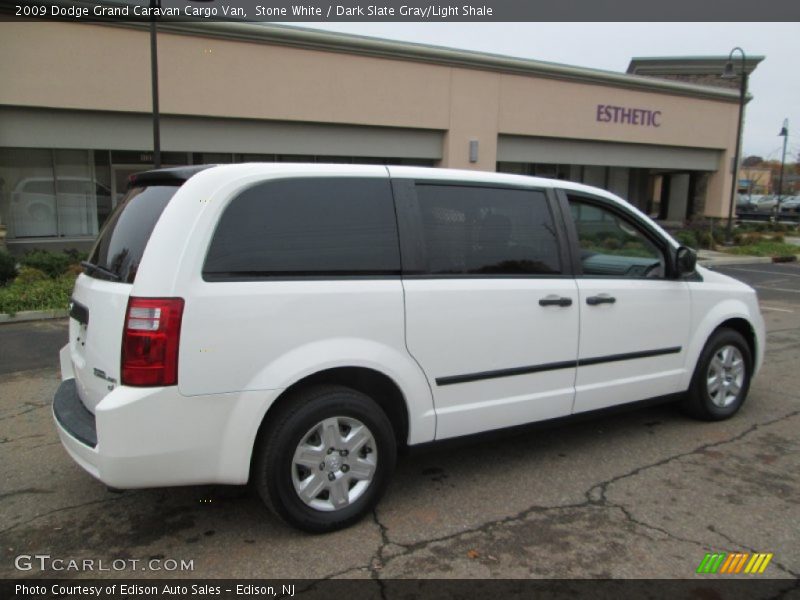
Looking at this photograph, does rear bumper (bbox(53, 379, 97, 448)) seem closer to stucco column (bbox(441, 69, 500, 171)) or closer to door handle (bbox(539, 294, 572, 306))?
door handle (bbox(539, 294, 572, 306))

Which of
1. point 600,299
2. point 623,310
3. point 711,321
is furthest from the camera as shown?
point 711,321

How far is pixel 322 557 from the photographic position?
2.97m

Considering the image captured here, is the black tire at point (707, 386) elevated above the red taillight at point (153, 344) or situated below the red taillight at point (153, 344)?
below

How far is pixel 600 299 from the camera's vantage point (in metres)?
3.94

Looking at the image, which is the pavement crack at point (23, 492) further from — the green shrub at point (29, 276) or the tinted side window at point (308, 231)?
the green shrub at point (29, 276)

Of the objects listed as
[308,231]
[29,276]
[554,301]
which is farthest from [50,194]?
[554,301]

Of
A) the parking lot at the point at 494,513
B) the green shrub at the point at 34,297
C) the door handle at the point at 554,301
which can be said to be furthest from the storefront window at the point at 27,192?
the door handle at the point at 554,301

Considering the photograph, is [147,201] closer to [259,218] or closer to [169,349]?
[259,218]

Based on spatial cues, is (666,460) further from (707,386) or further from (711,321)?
(711,321)

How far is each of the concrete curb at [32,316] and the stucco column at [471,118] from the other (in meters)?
11.9

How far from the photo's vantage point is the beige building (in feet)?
45.6

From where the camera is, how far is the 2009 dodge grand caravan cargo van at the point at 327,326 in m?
2.79

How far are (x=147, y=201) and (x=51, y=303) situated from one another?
723 centimetres

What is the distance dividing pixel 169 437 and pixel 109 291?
2.52 ft
